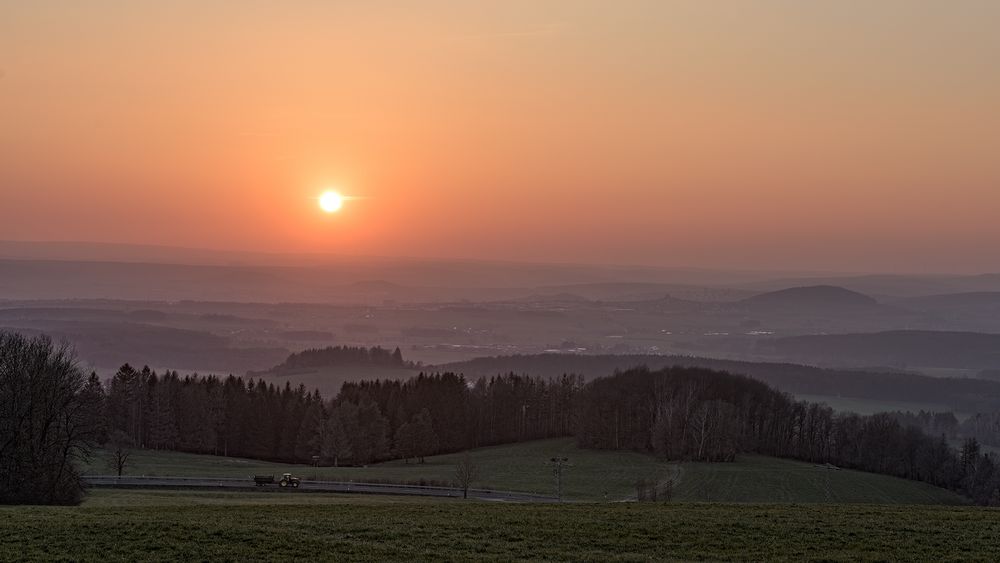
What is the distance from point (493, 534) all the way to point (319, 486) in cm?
4128

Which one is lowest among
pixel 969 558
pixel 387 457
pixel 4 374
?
pixel 387 457

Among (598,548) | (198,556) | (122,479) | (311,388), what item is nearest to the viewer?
(198,556)

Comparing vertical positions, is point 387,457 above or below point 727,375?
below

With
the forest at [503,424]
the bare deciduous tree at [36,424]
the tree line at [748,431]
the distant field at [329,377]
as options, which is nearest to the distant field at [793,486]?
the tree line at [748,431]

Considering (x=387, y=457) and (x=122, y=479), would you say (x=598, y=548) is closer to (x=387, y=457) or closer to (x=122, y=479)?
(x=122, y=479)

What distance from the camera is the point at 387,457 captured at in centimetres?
10019

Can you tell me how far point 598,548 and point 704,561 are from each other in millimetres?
3165

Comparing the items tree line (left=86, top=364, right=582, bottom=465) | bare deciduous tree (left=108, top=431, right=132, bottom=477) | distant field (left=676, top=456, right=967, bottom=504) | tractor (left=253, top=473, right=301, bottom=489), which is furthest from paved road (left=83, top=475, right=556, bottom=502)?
tree line (left=86, top=364, right=582, bottom=465)

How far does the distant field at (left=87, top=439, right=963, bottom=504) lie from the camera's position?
7175 centimetres

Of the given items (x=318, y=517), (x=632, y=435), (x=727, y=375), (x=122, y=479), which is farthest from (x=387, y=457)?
(x=318, y=517)

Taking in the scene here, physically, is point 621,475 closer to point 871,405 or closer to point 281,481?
point 281,481

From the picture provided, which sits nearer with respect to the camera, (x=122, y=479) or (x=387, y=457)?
(x=122, y=479)

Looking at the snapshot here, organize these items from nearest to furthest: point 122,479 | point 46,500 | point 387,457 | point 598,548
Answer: point 598,548, point 46,500, point 122,479, point 387,457

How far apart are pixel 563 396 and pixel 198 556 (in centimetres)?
10419
